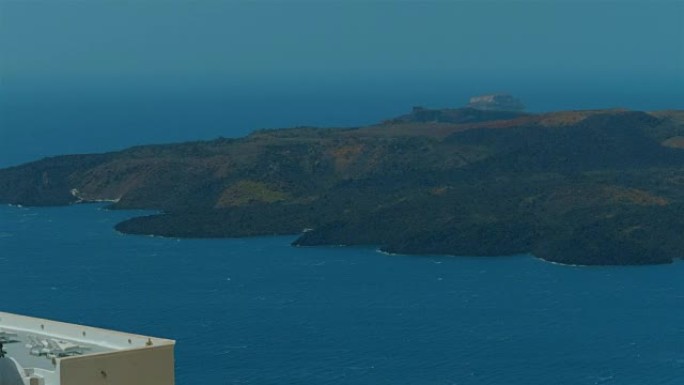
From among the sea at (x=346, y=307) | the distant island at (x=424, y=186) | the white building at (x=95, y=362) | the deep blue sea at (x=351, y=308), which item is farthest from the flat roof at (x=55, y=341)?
the distant island at (x=424, y=186)

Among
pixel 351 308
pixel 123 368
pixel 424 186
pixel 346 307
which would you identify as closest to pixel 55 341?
pixel 123 368

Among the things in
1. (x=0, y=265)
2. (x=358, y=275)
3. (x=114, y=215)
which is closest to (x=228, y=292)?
(x=358, y=275)

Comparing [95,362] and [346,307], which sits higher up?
[95,362]

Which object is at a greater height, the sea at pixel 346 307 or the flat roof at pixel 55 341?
the flat roof at pixel 55 341

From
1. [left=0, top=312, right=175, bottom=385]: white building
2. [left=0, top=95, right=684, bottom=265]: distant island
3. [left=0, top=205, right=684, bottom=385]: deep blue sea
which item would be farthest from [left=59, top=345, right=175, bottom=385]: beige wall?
[left=0, top=95, right=684, bottom=265]: distant island

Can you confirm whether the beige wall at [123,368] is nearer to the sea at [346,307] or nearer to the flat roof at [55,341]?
the flat roof at [55,341]

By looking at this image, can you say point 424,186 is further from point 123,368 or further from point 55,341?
point 123,368
